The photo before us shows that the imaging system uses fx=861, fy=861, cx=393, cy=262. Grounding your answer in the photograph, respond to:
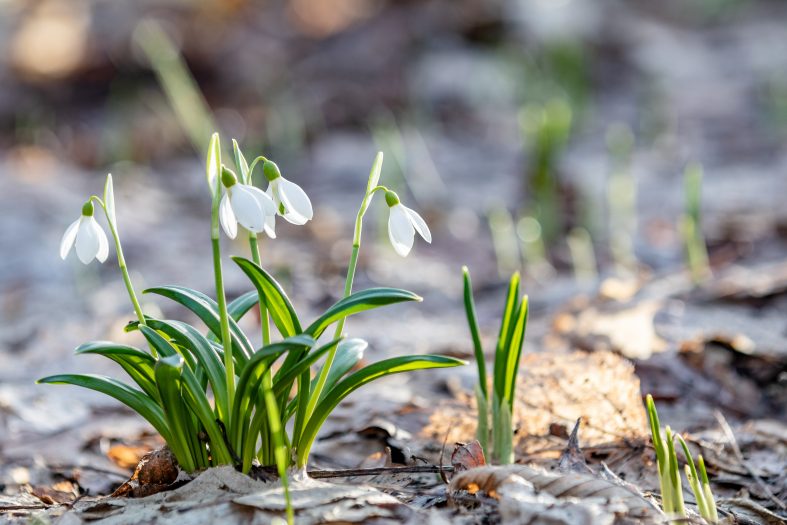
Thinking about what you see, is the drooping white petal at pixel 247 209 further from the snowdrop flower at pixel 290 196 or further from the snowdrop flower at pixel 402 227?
the snowdrop flower at pixel 402 227

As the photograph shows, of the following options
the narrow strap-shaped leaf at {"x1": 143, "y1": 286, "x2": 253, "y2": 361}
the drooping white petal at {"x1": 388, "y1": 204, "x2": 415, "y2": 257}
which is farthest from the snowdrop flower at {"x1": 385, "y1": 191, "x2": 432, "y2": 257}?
the narrow strap-shaped leaf at {"x1": 143, "y1": 286, "x2": 253, "y2": 361}

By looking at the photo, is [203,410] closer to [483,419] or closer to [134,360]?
[134,360]

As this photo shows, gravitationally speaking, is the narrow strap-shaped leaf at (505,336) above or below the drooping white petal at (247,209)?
below

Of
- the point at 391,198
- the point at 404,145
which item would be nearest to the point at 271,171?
the point at 391,198

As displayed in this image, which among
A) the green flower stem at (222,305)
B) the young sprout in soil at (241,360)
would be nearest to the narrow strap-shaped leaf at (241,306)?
Result: the young sprout in soil at (241,360)

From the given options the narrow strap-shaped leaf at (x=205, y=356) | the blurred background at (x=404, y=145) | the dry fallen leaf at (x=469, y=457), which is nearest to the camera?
the narrow strap-shaped leaf at (x=205, y=356)

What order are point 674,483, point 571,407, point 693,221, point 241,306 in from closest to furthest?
point 674,483
point 241,306
point 571,407
point 693,221
